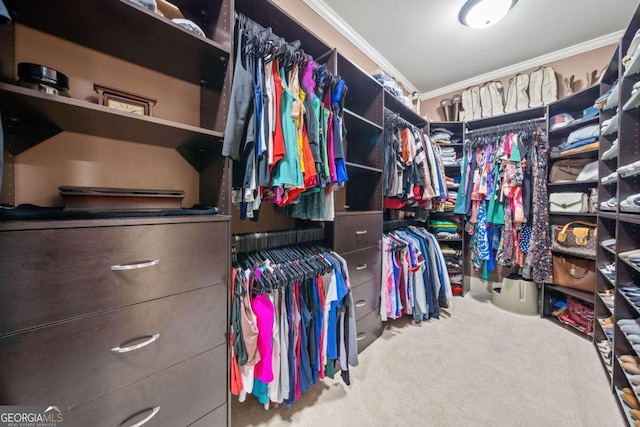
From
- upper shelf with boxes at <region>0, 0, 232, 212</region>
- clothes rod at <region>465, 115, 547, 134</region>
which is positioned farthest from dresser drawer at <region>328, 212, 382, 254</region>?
clothes rod at <region>465, 115, 547, 134</region>

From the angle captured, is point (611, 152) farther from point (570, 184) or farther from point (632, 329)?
point (632, 329)

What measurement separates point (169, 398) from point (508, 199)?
3194 mm

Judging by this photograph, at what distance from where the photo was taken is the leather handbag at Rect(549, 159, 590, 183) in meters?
2.24

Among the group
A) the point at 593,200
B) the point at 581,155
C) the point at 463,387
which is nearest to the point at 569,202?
the point at 593,200

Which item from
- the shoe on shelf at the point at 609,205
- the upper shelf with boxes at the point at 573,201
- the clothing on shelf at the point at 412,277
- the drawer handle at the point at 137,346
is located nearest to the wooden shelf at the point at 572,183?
the upper shelf with boxes at the point at 573,201

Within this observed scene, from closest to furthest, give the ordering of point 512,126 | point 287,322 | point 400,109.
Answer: point 287,322, point 400,109, point 512,126

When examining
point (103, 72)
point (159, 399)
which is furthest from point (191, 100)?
point (159, 399)

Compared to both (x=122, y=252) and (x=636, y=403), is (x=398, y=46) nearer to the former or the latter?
(x=122, y=252)

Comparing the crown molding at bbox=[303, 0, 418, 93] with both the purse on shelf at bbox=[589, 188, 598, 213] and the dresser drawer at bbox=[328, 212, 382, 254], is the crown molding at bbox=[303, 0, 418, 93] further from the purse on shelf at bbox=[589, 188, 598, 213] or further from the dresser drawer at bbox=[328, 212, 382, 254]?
the purse on shelf at bbox=[589, 188, 598, 213]

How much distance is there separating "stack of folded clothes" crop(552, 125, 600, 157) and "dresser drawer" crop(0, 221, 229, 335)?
3102 millimetres

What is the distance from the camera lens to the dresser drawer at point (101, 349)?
628 millimetres

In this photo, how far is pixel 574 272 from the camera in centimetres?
218

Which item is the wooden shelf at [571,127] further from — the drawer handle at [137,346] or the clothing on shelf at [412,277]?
the drawer handle at [137,346]

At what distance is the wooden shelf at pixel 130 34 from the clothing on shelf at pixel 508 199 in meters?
2.82
